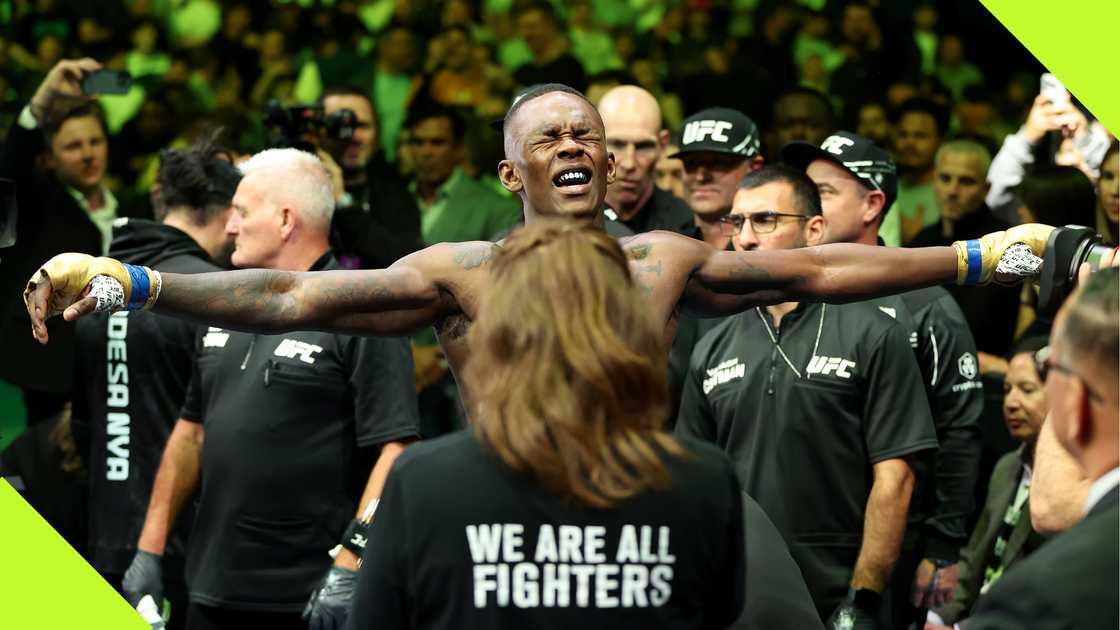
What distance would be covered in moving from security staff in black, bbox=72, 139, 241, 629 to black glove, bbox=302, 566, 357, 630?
1.31 m

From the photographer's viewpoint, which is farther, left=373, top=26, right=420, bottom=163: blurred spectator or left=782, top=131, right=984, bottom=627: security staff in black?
left=373, top=26, right=420, bottom=163: blurred spectator

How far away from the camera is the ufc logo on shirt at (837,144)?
6.22 meters

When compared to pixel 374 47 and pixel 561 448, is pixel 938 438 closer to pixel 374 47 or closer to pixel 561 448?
pixel 561 448

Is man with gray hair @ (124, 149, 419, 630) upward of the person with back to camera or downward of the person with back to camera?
downward

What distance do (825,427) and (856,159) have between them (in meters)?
1.24

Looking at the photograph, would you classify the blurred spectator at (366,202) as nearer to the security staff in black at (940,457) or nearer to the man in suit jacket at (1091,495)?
the security staff in black at (940,457)

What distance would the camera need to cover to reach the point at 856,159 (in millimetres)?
6145

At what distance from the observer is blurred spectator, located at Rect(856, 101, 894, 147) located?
29.7 ft

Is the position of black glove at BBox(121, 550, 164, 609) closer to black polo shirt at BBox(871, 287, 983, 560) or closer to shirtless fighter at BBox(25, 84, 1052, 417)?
shirtless fighter at BBox(25, 84, 1052, 417)

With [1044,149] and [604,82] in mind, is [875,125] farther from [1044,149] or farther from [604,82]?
[1044,149]

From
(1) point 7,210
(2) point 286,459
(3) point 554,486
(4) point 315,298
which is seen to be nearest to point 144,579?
(2) point 286,459

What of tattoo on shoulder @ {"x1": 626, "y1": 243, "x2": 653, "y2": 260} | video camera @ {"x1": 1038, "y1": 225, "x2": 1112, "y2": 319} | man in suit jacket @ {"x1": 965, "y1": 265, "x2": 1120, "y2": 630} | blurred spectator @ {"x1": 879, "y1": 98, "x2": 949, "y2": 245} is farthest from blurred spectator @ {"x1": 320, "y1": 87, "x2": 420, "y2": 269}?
man in suit jacket @ {"x1": 965, "y1": 265, "x2": 1120, "y2": 630}

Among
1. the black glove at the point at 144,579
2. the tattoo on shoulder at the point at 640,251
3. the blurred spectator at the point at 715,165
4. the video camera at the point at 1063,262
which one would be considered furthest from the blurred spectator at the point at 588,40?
the video camera at the point at 1063,262

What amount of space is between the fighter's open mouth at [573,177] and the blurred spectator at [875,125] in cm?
487
